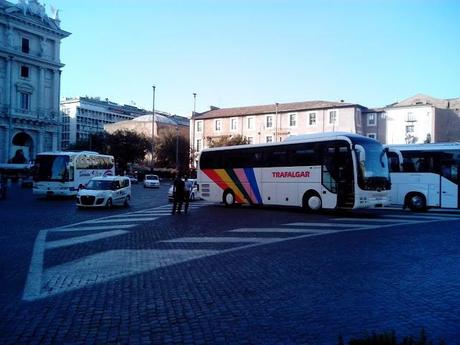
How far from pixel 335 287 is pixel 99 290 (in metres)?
3.82

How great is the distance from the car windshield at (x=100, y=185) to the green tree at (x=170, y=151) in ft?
173

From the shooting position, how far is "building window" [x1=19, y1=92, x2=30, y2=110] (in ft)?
235

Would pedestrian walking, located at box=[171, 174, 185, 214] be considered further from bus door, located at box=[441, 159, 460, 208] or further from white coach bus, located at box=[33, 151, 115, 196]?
bus door, located at box=[441, 159, 460, 208]

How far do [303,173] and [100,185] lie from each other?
10.8 metres

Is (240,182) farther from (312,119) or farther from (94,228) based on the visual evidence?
(312,119)

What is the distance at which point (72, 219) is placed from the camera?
18312mm

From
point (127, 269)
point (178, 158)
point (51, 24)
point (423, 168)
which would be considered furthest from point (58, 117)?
point (127, 269)

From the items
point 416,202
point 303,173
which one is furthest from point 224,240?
point 416,202

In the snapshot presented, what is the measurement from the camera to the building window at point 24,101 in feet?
235

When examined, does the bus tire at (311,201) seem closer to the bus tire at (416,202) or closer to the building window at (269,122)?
the bus tire at (416,202)

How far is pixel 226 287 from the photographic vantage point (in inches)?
294

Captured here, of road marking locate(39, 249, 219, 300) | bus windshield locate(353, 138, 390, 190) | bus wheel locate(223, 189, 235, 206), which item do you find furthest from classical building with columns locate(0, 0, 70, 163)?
road marking locate(39, 249, 219, 300)

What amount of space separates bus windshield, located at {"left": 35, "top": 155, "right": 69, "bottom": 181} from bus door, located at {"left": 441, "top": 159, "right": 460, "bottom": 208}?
23049 mm

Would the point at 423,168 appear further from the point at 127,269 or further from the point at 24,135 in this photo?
the point at 24,135
